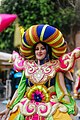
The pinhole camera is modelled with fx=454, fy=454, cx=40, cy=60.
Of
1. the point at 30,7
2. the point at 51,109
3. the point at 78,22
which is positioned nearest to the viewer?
the point at 51,109

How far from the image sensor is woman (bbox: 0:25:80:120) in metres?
4.86

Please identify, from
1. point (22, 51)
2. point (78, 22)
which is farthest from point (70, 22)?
point (22, 51)

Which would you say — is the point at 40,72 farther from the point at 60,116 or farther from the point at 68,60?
the point at 60,116

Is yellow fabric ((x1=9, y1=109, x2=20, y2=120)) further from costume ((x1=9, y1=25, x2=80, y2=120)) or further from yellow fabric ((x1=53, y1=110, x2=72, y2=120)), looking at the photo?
yellow fabric ((x1=53, y1=110, x2=72, y2=120))

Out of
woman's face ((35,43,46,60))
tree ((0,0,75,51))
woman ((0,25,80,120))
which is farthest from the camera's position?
tree ((0,0,75,51))

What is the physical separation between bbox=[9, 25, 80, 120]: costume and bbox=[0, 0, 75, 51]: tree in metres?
17.1

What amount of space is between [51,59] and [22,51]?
34 cm

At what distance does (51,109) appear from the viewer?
4836mm

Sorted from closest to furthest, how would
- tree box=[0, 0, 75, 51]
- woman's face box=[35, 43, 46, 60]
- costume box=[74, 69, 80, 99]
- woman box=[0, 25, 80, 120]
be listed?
woman box=[0, 25, 80, 120] < woman's face box=[35, 43, 46, 60] < costume box=[74, 69, 80, 99] < tree box=[0, 0, 75, 51]

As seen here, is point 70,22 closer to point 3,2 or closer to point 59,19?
point 59,19

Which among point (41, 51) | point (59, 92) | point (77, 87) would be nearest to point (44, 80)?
point (59, 92)

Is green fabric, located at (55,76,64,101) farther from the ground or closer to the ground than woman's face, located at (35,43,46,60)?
closer to the ground

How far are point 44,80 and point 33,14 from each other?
17544 millimetres

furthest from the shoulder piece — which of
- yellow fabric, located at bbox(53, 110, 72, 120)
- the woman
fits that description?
yellow fabric, located at bbox(53, 110, 72, 120)
